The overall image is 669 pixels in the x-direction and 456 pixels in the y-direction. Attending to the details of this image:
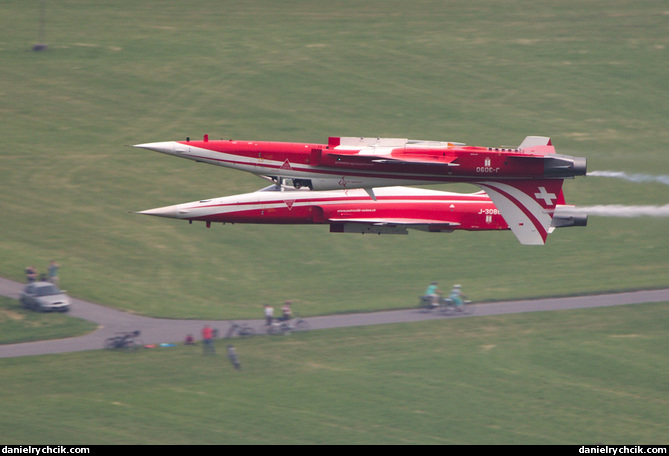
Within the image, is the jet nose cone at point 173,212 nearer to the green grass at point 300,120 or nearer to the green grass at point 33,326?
the green grass at point 300,120

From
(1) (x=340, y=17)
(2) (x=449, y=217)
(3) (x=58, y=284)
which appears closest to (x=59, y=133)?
(3) (x=58, y=284)

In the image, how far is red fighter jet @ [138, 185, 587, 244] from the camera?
62.3 metres

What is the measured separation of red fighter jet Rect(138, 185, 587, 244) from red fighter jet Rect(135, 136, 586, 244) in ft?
12.0

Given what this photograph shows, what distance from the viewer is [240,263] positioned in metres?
99.9

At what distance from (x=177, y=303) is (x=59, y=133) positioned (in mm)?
33861

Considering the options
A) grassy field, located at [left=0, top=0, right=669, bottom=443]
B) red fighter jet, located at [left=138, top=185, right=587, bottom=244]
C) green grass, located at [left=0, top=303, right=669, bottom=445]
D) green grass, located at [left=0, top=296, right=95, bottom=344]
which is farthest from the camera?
green grass, located at [left=0, top=296, right=95, bottom=344]

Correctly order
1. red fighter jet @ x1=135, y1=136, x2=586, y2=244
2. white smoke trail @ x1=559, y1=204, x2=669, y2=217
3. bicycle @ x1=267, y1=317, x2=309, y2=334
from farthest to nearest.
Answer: bicycle @ x1=267, y1=317, x2=309, y2=334 → white smoke trail @ x1=559, y1=204, x2=669, y2=217 → red fighter jet @ x1=135, y1=136, x2=586, y2=244

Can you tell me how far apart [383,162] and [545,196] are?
978 centimetres

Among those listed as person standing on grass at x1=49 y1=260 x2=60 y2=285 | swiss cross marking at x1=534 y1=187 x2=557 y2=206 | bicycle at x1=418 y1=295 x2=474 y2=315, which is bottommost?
swiss cross marking at x1=534 y1=187 x2=557 y2=206

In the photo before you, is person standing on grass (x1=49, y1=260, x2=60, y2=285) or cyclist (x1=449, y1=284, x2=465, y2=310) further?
cyclist (x1=449, y1=284, x2=465, y2=310)

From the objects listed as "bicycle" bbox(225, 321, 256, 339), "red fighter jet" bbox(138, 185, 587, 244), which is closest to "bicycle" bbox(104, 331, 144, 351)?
"bicycle" bbox(225, 321, 256, 339)

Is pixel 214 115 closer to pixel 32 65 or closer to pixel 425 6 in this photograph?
pixel 32 65

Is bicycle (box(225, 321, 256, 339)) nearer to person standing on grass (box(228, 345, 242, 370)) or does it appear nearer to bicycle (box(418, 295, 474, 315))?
person standing on grass (box(228, 345, 242, 370))

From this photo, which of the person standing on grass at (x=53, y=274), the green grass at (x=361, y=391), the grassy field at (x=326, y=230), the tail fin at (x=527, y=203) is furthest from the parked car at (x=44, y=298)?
the tail fin at (x=527, y=203)
